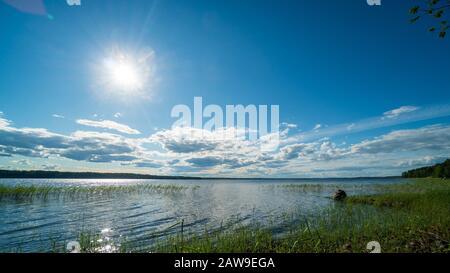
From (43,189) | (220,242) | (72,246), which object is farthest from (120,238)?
(43,189)

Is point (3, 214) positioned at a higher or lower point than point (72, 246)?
lower

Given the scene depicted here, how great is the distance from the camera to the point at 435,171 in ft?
225

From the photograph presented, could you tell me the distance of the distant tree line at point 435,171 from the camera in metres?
59.8

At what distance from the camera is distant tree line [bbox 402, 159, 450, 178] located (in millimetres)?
59781

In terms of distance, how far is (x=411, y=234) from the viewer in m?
9.02
